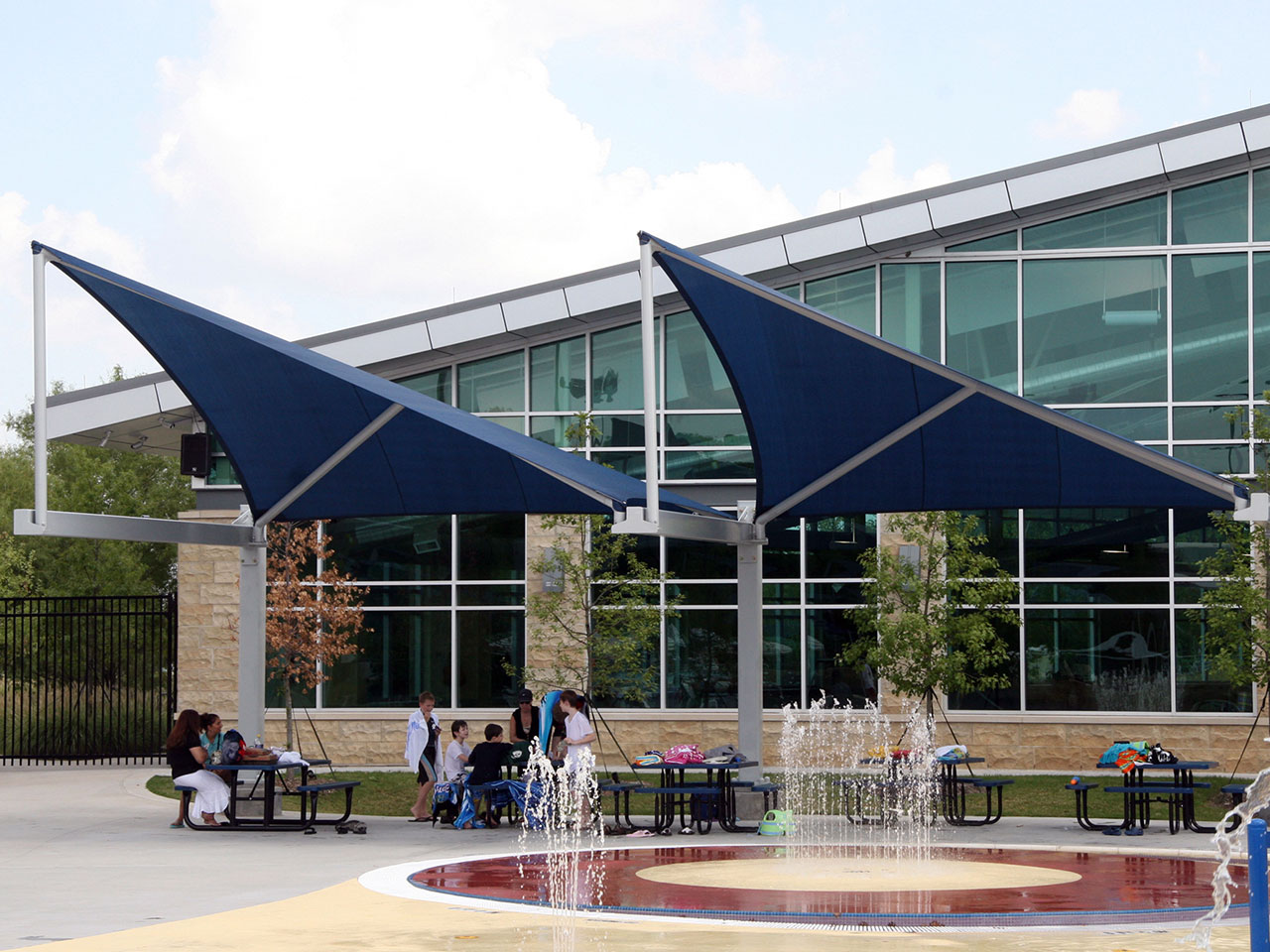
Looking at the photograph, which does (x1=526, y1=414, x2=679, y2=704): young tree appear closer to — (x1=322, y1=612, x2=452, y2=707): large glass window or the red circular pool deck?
(x1=322, y1=612, x2=452, y2=707): large glass window

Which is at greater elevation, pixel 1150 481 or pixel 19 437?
pixel 19 437

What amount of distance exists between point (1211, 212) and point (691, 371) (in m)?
8.32

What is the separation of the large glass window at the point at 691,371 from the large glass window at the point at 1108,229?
5183mm

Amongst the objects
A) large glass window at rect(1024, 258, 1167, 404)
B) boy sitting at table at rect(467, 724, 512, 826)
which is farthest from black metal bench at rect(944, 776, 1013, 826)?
large glass window at rect(1024, 258, 1167, 404)

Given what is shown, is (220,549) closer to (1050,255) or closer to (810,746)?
(810,746)

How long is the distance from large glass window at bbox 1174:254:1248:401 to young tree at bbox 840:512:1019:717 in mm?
4425

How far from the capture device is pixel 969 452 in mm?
A: 16375

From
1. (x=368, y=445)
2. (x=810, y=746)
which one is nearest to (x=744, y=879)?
(x=368, y=445)

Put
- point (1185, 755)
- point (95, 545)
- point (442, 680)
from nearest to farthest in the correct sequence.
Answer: point (1185, 755) → point (442, 680) → point (95, 545)

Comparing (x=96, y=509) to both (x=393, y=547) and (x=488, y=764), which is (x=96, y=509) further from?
(x=488, y=764)

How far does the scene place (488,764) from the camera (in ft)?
56.9

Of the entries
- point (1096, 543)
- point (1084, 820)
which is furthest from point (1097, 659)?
point (1084, 820)

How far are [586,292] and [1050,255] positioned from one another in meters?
7.18

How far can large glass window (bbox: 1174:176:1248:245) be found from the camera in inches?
970
